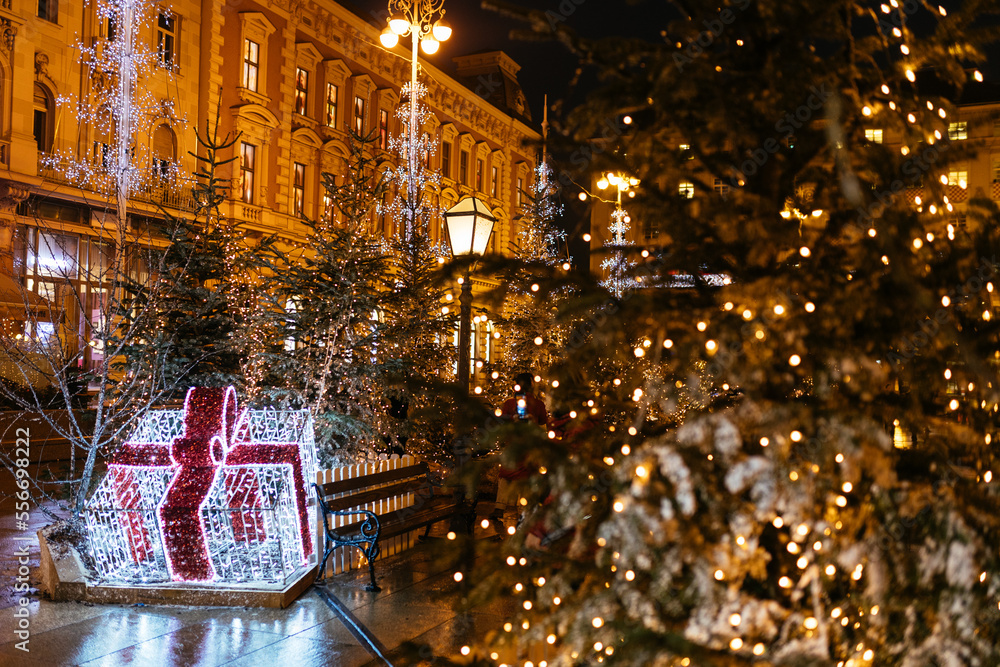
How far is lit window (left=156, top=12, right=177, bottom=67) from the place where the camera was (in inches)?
921

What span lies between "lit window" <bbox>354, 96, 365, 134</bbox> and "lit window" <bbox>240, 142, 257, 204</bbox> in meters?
6.18

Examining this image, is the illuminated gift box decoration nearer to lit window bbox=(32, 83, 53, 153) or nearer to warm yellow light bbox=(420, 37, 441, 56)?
warm yellow light bbox=(420, 37, 441, 56)

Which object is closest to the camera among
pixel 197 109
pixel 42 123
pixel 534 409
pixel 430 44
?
pixel 534 409

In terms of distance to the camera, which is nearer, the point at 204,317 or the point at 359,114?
the point at 204,317

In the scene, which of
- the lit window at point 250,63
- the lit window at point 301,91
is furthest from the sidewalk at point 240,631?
the lit window at point 301,91

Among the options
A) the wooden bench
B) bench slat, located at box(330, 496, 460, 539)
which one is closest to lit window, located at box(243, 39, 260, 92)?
the wooden bench

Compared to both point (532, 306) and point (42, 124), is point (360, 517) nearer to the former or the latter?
point (532, 306)

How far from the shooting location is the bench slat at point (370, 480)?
23.6 feet

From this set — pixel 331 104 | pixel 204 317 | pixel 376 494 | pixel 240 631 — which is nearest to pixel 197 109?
pixel 331 104

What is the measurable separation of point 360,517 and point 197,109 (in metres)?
20.8

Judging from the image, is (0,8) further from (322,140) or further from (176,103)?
Answer: (322,140)

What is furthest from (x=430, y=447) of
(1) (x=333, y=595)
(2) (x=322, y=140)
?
(2) (x=322, y=140)

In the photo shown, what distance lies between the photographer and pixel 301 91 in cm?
2886

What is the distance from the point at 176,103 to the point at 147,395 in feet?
54.2
